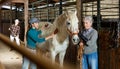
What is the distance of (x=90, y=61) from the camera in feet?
10.4

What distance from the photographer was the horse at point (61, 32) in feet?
11.6

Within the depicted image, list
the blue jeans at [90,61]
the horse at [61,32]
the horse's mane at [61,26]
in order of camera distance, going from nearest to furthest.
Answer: the blue jeans at [90,61], the horse at [61,32], the horse's mane at [61,26]

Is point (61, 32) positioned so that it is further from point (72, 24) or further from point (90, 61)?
point (90, 61)

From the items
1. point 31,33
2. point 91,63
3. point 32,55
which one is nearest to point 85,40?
point 91,63

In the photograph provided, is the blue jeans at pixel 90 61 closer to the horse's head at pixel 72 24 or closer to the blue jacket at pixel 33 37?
the horse's head at pixel 72 24

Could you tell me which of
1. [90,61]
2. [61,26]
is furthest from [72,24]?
[90,61]

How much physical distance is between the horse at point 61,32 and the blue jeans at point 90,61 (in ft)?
1.28

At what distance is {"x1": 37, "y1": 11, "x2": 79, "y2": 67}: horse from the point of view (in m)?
3.53

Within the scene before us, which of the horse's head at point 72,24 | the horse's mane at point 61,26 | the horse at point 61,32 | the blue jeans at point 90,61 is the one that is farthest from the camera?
the horse's mane at point 61,26

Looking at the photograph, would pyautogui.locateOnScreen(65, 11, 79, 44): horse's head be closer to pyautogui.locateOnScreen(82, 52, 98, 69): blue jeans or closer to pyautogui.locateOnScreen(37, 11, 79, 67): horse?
pyautogui.locateOnScreen(37, 11, 79, 67): horse

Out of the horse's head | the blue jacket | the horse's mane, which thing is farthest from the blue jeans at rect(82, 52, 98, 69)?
the blue jacket

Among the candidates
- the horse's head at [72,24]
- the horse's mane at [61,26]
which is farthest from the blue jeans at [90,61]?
the horse's mane at [61,26]

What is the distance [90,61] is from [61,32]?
92cm

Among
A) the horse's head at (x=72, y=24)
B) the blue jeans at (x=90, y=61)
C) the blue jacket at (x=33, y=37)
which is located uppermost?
the horse's head at (x=72, y=24)
